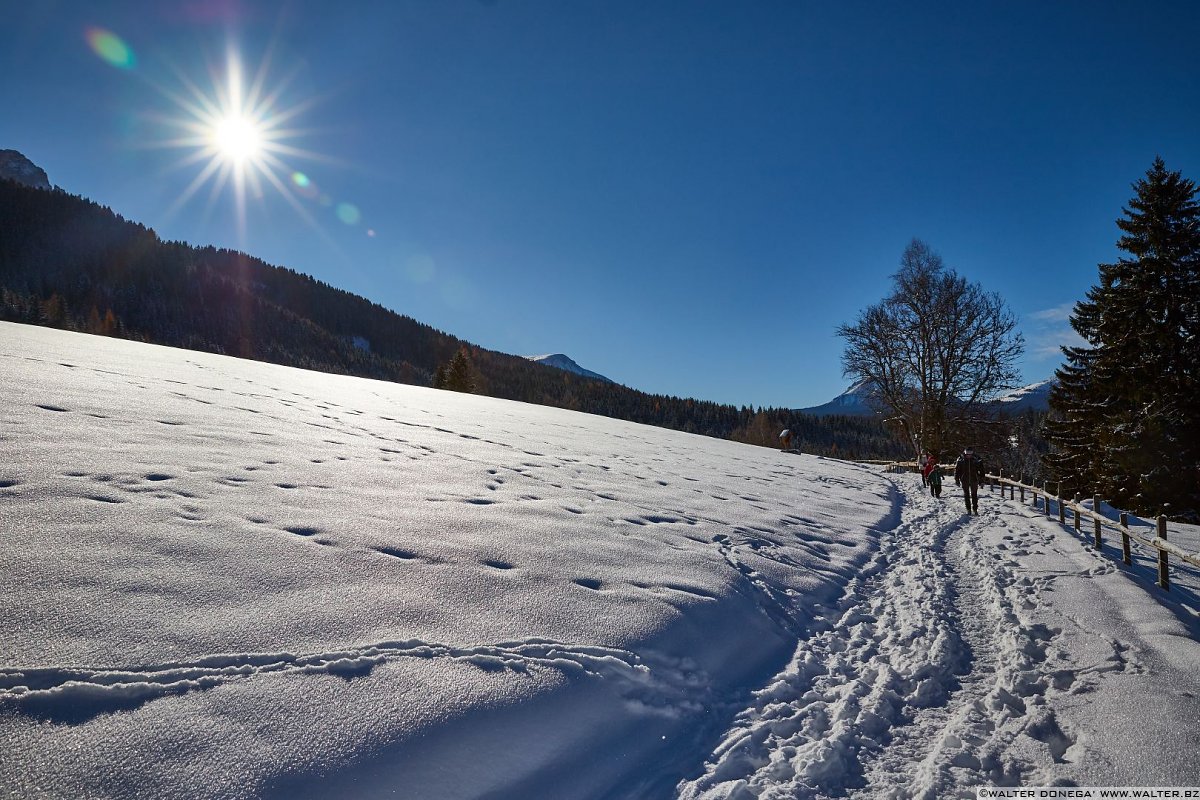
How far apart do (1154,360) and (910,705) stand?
73.2ft

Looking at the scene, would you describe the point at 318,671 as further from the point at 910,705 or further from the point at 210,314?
the point at 210,314

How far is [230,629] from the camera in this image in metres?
2.96

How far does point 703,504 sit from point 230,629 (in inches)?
272

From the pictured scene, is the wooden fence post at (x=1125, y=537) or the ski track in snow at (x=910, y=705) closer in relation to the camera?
the ski track in snow at (x=910, y=705)

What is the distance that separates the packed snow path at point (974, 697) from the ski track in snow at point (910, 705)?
0.4 inches

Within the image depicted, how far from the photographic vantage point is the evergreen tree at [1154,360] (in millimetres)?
17219

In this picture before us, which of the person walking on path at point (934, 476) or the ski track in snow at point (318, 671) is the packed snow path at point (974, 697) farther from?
the person walking on path at point (934, 476)

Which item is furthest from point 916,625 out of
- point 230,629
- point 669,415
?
point 669,415

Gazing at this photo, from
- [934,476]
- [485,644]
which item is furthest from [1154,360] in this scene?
[485,644]

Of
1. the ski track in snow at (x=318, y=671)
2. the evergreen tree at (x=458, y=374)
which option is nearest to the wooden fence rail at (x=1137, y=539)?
the ski track in snow at (x=318, y=671)

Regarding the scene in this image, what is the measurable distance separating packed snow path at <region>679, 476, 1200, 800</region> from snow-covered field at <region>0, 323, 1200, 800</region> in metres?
0.03

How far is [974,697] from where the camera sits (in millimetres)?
3818

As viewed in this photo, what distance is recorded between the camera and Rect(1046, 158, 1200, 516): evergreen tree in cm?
1722

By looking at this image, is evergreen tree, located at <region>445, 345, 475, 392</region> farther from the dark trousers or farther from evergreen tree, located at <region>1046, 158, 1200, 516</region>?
evergreen tree, located at <region>1046, 158, 1200, 516</region>
